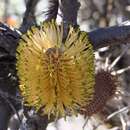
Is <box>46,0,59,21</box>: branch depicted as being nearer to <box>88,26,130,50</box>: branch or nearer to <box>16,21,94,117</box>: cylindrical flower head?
<box>88,26,130,50</box>: branch

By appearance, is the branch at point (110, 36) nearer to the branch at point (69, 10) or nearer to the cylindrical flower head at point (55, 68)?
the branch at point (69, 10)

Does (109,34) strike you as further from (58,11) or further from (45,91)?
(45,91)

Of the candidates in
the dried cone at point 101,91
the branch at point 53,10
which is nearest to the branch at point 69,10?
the branch at point 53,10

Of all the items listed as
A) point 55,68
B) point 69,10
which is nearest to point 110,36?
point 69,10

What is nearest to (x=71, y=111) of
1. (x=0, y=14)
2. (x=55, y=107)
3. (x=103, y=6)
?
(x=55, y=107)

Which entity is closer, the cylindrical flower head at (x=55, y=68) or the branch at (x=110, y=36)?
the cylindrical flower head at (x=55, y=68)

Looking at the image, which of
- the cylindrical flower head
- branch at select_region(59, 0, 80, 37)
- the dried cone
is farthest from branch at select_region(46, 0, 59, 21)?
the cylindrical flower head
